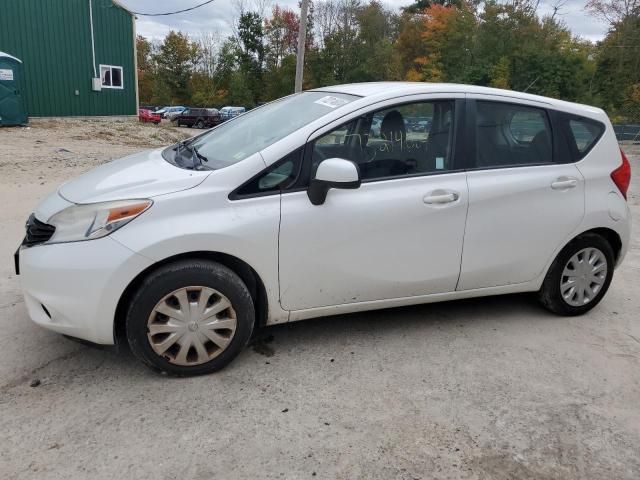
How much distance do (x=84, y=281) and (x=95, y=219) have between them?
0.33 meters

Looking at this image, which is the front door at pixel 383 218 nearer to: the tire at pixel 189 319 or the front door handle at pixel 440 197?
the front door handle at pixel 440 197

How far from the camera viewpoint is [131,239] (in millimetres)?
2676

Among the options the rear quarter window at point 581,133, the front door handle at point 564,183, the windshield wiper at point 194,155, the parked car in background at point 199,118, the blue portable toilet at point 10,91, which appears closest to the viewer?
the windshield wiper at point 194,155

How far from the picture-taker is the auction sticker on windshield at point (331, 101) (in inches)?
131

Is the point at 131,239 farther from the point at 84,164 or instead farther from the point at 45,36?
the point at 45,36

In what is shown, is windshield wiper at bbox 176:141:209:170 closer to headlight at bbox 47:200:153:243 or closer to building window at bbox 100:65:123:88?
headlight at bbox 47:200:153:243

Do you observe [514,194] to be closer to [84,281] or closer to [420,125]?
[420,125]

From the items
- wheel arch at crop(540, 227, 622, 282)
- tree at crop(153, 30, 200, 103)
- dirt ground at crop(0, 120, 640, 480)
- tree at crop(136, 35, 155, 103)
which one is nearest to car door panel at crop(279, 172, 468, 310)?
dirt ground at crop(0, 120, 640, 480)

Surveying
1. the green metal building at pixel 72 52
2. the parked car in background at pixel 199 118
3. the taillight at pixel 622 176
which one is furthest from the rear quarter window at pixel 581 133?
the parked car in background at pixel 199 118

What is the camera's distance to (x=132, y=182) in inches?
117

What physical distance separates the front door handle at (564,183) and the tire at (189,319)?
2.25m

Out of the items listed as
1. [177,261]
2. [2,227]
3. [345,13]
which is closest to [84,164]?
[2,227]

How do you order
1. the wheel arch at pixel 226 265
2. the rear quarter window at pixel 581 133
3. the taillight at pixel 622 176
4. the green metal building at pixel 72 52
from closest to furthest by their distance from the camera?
the wheel arch at pixel 226 265
the rear quarter window at pixel 581 133
the taillight at pixel 622 176
the green metal building at pixel 72 52

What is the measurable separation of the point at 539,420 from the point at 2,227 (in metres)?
5.75
